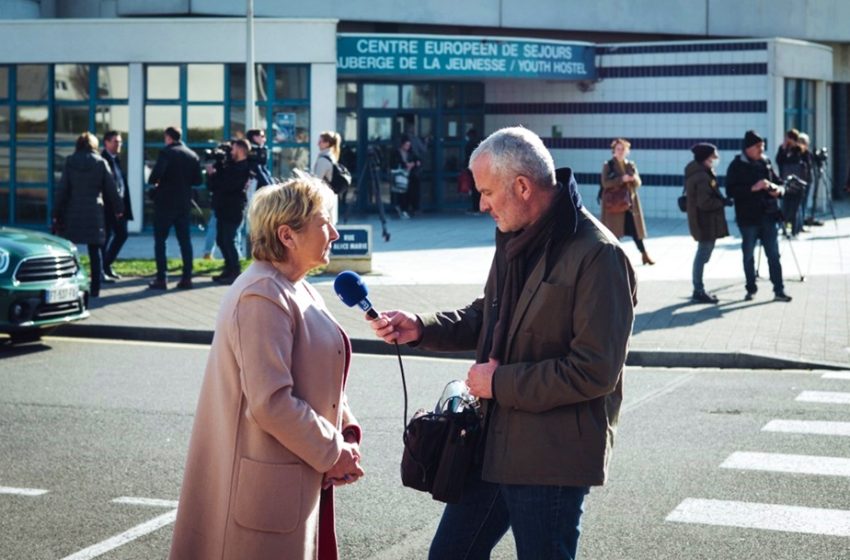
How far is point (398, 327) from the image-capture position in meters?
4.95

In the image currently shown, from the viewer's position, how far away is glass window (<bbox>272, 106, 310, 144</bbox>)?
83.3 feet

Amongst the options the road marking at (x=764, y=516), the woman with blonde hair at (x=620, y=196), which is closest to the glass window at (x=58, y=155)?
the woman with blonde hair at (x=620, y=196)

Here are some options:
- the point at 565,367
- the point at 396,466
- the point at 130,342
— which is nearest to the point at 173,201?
the point at 130,342

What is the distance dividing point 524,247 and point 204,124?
2145cm

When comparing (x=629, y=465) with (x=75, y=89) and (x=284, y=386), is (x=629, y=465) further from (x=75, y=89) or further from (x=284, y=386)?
(x=75, y=89)

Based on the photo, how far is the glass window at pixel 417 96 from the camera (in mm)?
31891

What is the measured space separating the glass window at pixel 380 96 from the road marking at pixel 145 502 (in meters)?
24.1

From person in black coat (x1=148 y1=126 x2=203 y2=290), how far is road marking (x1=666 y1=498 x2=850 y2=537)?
428 inches

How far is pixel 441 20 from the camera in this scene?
3272 centimetres

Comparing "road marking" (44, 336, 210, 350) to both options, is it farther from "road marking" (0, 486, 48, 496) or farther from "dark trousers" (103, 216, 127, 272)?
"road marking" (0, 486, 48, 496)

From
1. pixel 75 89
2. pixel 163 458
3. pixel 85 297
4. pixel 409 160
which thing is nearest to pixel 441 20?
pixel 409 160

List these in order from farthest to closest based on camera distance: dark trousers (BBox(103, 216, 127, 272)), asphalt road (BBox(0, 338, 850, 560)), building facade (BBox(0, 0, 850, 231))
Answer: building facade (BBox(0, 0, 850, 231)), dark trousers (BBox(103, 216, 127, 272)), asphalt road (BBox(0, 338, 850, 560))

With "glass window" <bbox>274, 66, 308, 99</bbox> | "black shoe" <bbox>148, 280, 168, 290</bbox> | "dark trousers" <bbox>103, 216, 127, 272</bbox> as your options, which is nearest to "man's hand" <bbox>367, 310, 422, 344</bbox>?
"black shoe" <bbox>148, 280, 168, 290</bbox>

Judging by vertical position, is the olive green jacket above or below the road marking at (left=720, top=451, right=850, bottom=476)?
above
